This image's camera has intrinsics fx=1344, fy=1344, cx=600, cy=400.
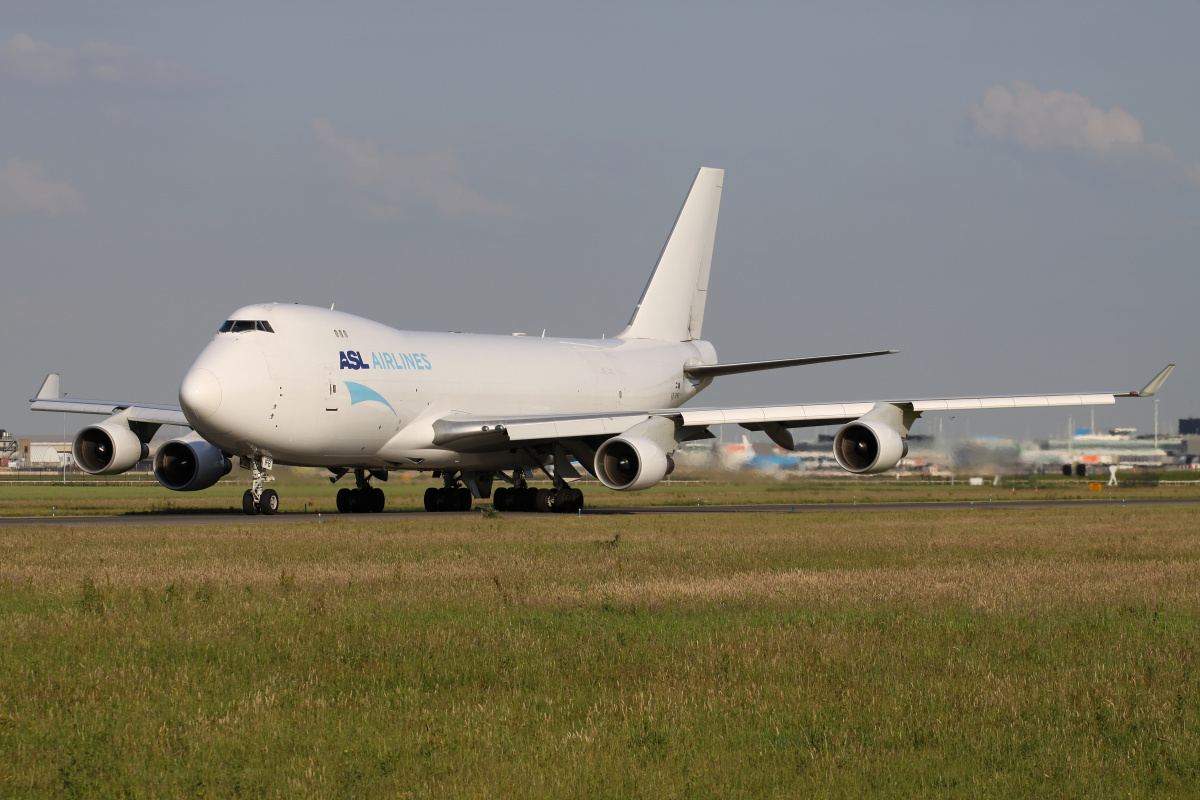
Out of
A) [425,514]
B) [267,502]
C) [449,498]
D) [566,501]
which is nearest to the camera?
[267,502]

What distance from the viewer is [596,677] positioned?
9.62 meters

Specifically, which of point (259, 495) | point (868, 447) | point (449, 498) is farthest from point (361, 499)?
point (868, 447)

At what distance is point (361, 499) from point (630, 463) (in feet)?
26.3

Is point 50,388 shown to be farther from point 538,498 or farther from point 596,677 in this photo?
point 596,677

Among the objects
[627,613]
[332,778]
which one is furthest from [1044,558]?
[332,778]

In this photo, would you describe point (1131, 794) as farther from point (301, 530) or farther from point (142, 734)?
point (301, 530)

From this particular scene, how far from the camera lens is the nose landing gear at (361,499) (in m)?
35.7

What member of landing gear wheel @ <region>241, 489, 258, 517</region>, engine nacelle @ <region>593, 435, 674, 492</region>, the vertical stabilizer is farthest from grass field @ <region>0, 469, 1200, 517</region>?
engine nacelle @ <region>593, 435, 674, 492</region>

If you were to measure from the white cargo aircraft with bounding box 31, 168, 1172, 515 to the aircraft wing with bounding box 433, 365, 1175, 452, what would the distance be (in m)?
0.05

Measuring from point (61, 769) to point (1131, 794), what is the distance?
5.44m

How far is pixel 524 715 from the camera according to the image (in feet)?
27.4

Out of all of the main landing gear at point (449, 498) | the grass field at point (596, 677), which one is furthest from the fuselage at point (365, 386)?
the grass field at point (596, 677)

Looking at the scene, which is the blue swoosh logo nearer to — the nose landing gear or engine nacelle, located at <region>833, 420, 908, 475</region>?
the nose landing gear

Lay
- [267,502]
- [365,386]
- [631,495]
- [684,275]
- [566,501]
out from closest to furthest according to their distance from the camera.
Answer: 1. [267,502]
2. [365,386]
3. [566,501]
4. [684,275]
5. [631,495]
